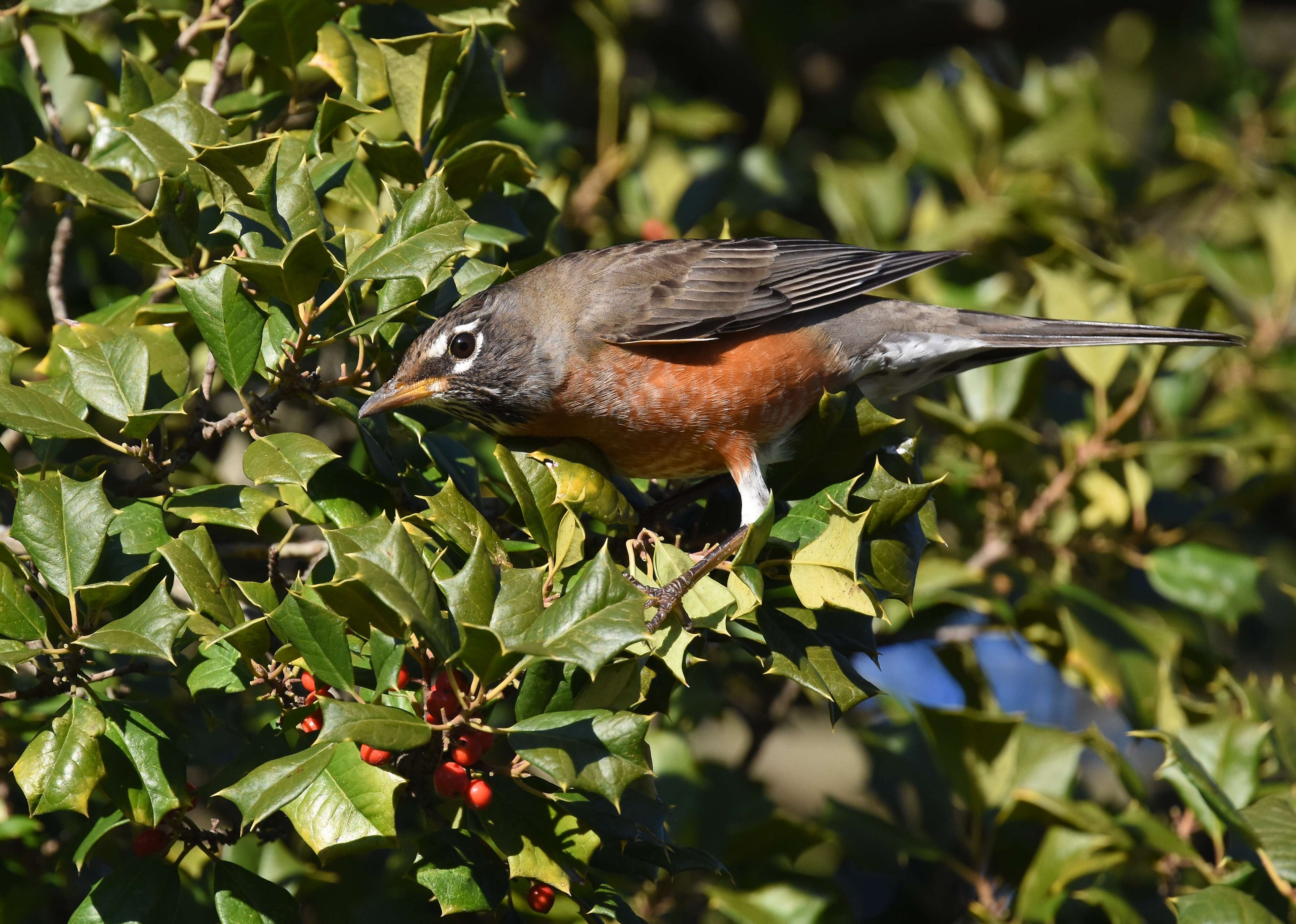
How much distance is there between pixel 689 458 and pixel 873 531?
3.47 feet

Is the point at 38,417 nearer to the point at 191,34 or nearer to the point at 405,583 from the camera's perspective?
the point at 405,583

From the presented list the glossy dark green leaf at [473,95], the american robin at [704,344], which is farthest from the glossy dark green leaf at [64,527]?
the glossy dark green leaf at [473,95]

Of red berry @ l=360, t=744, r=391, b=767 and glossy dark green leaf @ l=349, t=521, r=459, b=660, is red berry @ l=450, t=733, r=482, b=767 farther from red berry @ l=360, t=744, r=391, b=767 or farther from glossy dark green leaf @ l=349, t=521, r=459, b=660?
glossy dark green leaf @ l=349, t=521, r=459, b=660

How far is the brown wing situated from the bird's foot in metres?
1.37

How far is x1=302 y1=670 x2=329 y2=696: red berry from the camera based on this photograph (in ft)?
7.71

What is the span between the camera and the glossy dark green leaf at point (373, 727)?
1.91 m

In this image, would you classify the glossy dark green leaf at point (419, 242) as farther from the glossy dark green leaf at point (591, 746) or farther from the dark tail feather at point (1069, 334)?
the dark tail feather at point (1069, 334)

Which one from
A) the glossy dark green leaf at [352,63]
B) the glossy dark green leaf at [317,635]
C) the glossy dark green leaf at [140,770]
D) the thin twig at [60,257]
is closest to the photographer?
the glossy dark green leaf at [317,635]

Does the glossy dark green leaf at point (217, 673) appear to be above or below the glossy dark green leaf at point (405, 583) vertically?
below

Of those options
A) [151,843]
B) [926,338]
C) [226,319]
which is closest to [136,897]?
[151,843]

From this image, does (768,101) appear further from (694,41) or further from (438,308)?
(438,308)

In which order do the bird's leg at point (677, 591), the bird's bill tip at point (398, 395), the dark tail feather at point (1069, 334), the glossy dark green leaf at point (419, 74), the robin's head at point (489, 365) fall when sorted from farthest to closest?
the dark tail feather at point (1069, 334)
the robin's head at point (489, 365)
the glossy dark green leaf at point (419, 74)
the bird's bill tip at point (398, 395)
the bird's leg at point (677, 591)

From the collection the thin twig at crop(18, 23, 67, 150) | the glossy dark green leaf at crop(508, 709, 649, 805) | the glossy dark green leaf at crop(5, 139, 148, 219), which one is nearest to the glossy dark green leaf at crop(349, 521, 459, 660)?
the glossy dark green leaf at crop(508, 709, 649, 805)

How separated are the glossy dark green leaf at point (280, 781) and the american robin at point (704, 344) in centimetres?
136
